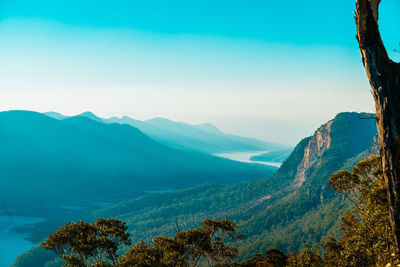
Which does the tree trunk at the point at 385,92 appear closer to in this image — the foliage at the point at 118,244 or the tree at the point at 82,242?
the foliage at the point at 118,244

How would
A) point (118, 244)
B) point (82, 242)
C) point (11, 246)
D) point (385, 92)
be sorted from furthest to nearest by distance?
point (11, 246), point (118, 244), point (82, 242), point (385, 92)

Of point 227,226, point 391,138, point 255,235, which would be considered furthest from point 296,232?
point 391,138

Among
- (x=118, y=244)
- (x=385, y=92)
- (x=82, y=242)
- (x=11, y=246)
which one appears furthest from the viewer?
(x=11, y=246)

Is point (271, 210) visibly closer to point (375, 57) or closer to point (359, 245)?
point (359, 245)

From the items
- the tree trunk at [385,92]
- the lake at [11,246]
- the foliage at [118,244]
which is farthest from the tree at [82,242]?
the lake at [11,246]

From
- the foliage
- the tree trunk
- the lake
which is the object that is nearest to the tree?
the foliage

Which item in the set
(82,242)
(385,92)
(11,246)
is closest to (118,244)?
(82,242)

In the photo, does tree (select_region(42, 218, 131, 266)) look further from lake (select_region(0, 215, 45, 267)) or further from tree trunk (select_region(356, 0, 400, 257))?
lake (select_region(0, 215, 45, 267))

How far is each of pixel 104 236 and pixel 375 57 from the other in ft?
68.9

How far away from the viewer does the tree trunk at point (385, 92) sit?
734cm

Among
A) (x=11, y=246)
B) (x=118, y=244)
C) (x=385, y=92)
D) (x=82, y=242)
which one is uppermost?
(x=385, y=92)

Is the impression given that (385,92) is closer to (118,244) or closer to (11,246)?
(118,244)

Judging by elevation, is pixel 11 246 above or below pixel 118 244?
below

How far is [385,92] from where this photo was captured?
7422 millimetres
